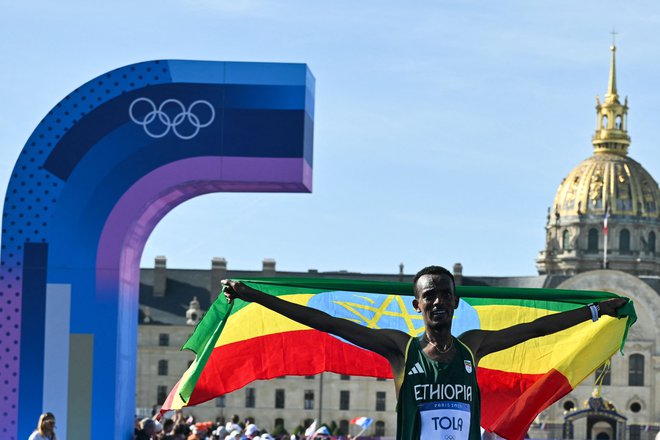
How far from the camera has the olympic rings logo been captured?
19.5 m

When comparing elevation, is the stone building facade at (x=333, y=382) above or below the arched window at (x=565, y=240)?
below

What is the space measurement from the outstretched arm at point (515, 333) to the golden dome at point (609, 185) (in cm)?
14601

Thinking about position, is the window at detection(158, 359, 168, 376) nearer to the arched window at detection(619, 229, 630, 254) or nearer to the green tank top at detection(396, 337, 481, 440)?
the arched window at detection(619, 229, 630, 254)

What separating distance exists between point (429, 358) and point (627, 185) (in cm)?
14893

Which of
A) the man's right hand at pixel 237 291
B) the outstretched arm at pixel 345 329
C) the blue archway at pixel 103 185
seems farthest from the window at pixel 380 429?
the outstretched arm at pixel 345 329

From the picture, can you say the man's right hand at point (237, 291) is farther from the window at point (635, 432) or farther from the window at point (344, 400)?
the window at point (344, 400)

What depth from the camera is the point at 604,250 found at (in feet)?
477

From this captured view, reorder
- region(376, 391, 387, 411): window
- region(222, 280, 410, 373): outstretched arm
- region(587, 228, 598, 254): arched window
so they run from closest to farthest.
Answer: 1. region(222, 280, 410, 373): outstretched arm
2. region(376, 391, 387, 411): window
3. region(587, 228, 598, 254): arched window

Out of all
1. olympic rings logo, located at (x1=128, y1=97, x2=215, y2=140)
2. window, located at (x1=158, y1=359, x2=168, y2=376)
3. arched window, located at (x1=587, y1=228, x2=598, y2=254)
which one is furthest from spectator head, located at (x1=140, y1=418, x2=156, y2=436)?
arched window, located at (x1=587, y1=228, x2=598, y2=254)

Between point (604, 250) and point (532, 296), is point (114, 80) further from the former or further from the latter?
point (604, 250)

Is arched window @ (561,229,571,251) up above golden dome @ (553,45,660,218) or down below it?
below

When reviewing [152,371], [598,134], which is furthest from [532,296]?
[598,134]

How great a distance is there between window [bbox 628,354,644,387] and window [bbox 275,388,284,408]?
22603 millimetres

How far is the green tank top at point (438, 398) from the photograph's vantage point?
753 cm
